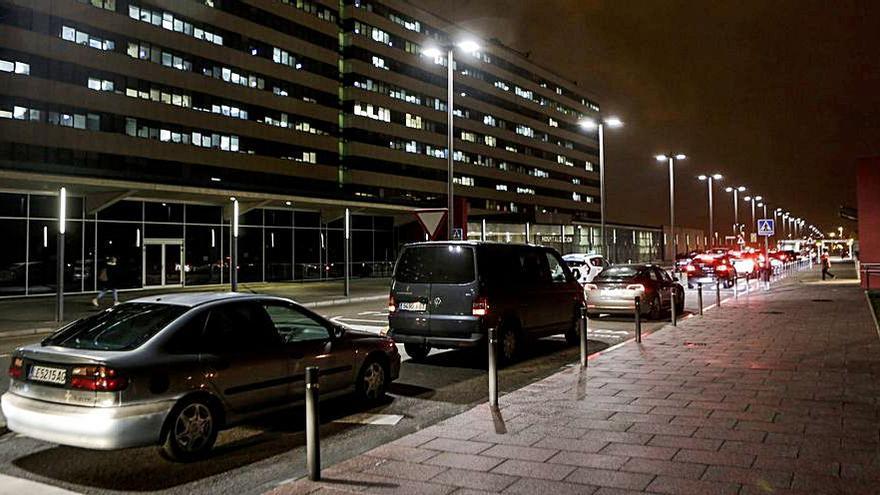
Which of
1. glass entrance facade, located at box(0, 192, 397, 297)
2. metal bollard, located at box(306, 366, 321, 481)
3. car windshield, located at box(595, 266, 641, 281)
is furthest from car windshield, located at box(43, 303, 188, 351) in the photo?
glass entrance facade, located at box(0, 192, 397, 297)

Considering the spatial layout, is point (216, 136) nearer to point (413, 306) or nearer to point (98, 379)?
point (413, 306)

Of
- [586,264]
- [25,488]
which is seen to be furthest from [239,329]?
[586,264]

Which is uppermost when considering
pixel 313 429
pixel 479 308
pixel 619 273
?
pixel 619 273

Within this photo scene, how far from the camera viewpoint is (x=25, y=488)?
535 centimetres

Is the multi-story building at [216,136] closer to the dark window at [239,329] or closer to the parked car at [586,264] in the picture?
the parked car at [586,264]

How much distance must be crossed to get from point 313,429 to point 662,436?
3208 mm

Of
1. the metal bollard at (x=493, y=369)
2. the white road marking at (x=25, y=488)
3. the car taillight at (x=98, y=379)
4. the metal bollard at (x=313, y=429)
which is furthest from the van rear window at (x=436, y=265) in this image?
the white road marking at (x=25, y=488)

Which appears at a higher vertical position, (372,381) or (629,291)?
(629,291)

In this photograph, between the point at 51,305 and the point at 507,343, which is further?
the point at 51,305

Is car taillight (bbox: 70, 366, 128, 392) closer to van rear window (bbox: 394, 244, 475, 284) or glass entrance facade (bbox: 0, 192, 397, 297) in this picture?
van rear window (bbox: 394, 244, 475, 284)

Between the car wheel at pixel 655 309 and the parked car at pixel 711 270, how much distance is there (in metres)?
16.7

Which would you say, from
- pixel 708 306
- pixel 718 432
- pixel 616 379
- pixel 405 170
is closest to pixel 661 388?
pixel 616 379

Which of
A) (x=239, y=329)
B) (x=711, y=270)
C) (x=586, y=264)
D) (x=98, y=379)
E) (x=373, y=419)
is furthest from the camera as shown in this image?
(x=711, y=270)

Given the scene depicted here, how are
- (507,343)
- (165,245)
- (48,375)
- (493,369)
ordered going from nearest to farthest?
(48,375)
(493,369)
(507,343)
(165,245)
